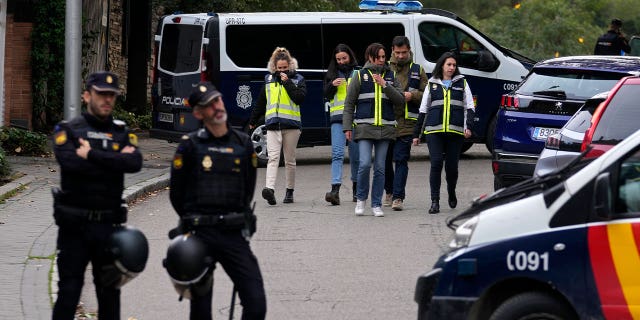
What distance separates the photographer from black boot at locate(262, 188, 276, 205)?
48.3ft

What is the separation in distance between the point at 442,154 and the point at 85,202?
716 cm

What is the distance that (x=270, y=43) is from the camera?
19.2 meters

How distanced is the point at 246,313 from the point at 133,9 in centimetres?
2212

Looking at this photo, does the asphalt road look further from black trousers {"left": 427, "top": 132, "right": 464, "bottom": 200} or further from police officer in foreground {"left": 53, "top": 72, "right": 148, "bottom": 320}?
police officer in foreground {"left": 53, "top": 72, "right": 148, "bottom": 320}

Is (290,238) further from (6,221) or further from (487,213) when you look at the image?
(487,213)

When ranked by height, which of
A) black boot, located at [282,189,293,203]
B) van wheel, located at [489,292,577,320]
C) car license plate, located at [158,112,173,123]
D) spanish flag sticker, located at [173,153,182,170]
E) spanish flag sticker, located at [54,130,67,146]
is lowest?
black boot, located at [282,189,293,203]

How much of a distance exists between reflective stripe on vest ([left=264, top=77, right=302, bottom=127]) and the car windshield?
2.49 meters

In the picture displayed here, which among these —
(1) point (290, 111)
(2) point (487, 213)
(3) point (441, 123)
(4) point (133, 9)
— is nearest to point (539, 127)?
(3) point (441, 123)

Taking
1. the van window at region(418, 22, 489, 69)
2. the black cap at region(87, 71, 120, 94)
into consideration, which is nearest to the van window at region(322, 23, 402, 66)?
the van window at region(418, 22, 489, 69)

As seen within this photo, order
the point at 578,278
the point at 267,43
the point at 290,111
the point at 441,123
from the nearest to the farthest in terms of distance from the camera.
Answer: the point at 578,278
the point at 441,123
the point at 290,111
the point at 267,43

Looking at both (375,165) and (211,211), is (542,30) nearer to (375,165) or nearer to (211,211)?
(375,165)

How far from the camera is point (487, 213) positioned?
7051 mm

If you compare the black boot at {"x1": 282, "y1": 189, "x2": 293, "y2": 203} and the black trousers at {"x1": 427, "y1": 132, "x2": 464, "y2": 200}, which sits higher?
the black trousers at {"x1": 427, "y1": 132, "x2": 464, "y2": 200}

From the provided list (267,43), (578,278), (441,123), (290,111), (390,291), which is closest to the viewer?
(578,278)
